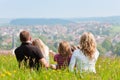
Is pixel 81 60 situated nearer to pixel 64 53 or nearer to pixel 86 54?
pixel 86 54

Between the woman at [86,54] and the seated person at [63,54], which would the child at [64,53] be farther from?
the woman at [86,54]

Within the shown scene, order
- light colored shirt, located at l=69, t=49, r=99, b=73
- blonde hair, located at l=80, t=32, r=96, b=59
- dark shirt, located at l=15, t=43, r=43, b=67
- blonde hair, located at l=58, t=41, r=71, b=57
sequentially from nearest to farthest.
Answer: blonde hair, located at l=80, t=32, r=96, b=59
light colored shirt, located at l=69, t=49, r=99, b=73
dark shirt, located at l=15, t=43, r=43, b=67
blonde hair, located at l=58, t=41, r=71, b=57

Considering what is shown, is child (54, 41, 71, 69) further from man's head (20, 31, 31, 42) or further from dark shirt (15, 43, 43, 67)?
man's head (20, 31, 31, 42)

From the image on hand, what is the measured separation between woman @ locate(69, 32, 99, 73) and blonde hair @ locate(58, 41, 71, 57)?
1.44ft

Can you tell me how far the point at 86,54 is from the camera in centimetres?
755

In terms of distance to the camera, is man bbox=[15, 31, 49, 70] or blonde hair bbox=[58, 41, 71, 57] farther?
blonde hair bbox=[58, 41, 71, 57]

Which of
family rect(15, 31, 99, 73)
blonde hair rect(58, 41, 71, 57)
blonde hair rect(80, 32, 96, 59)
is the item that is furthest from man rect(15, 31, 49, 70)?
blonde hair rect(80, 32, 96, 59)

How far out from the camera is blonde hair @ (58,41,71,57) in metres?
7.94

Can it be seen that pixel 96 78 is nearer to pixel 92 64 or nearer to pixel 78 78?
pixel 78 78

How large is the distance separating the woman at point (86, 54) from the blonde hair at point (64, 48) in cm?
44

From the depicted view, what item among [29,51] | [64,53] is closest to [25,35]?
[29,51]

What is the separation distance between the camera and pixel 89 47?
738cm

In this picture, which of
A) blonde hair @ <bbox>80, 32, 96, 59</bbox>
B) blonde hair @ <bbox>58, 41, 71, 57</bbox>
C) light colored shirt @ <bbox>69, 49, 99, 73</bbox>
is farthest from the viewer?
blonde hair @ <bbox>58, 41, 71, 57</bbox>

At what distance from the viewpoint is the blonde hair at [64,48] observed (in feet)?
26.1
